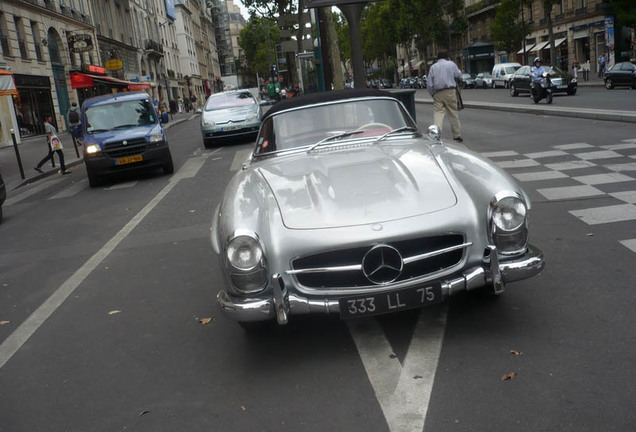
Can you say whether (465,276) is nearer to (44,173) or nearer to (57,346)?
(57,346)

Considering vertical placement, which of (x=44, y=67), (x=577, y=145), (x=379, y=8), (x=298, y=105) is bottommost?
(x=577, y=145)

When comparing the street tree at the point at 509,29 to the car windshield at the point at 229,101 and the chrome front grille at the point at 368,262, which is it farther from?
the chrome front grille at the point at 368,262

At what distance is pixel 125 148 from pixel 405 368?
10786mm

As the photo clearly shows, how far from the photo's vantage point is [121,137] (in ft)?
43.0

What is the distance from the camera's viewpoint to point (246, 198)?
400 cm

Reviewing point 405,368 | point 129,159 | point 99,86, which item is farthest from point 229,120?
point 99,86

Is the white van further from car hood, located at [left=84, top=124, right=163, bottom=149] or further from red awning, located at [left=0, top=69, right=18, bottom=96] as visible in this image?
car hood, located at [left=84, top=124, right=163, bottom=149]

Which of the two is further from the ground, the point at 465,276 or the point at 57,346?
the point at 465,276

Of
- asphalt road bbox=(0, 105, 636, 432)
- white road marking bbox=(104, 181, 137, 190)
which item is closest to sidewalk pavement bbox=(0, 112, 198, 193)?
white road marking bbox=(104, 181, 137, 190)

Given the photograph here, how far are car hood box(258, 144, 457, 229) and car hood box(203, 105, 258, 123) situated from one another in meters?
14.3

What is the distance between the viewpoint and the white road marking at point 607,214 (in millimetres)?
6234

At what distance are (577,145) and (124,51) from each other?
4812 cm

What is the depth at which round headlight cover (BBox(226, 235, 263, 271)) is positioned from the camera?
11.5 feet

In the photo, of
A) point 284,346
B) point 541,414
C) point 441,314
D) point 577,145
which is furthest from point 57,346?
point 577,145
